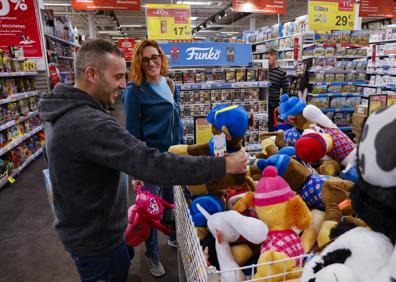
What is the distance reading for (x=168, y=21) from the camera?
28.9ft

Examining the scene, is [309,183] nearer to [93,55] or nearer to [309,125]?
[309,125]

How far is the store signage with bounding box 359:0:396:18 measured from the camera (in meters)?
8.47

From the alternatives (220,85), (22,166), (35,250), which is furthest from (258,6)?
(35,250)

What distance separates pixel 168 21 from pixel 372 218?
8971 millimetres

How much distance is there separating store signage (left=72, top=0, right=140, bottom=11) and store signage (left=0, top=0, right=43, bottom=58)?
7.00 ft

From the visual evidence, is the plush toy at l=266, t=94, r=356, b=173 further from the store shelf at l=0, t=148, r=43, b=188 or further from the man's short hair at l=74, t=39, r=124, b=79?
the store shelf at l=0, t=148, r=43, b=188

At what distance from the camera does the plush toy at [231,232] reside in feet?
3.37

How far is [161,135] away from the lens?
7.45 feet

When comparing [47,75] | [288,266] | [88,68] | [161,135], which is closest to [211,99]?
[161,135]

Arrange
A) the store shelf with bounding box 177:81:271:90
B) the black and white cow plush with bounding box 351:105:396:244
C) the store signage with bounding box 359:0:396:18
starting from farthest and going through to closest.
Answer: the store signage with bounding box 359:0:396:18 → the store shelf with bounding box 177:81:271:90 → the black and white cow plush with bounding box 351:105:396:244

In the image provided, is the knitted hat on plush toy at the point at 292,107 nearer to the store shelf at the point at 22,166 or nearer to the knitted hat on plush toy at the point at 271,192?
the knitted hat on plush toy at the point at 271,192

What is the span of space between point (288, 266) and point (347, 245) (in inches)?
12.1

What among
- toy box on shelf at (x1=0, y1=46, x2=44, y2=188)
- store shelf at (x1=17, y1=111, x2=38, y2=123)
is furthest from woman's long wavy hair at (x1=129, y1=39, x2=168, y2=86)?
store shelf at (x1=17, y1=111, x2=38, y2=123)

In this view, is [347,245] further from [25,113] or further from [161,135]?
[25,113]
